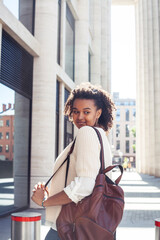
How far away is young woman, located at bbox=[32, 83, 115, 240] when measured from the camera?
207cm

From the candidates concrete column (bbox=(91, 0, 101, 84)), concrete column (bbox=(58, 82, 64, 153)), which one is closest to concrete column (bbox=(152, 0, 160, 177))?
concrete column (bbox=(91, 0, 101, 84))

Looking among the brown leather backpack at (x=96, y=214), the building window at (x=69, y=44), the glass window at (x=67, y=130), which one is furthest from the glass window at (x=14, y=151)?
the brown leather backpack at (x=96, y=214)

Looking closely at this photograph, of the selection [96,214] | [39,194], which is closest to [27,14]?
[39,194]

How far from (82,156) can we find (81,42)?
1840 centimetres

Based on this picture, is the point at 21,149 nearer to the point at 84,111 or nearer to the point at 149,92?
the point at 84,111

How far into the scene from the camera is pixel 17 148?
11.0m

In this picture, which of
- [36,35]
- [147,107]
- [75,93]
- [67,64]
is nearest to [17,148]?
[36,35]

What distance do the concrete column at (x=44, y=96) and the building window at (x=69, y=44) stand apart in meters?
Answer: 4.98

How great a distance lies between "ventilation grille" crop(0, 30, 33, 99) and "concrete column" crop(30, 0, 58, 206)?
13.6 inches

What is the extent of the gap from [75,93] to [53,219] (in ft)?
2.74

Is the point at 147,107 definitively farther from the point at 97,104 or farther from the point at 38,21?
the point at 97,104

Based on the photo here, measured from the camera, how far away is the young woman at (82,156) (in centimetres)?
207

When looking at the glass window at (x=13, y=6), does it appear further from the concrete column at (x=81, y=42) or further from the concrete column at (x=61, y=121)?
the concrete column at (x=81, y=42)

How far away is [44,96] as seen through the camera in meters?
11.7
